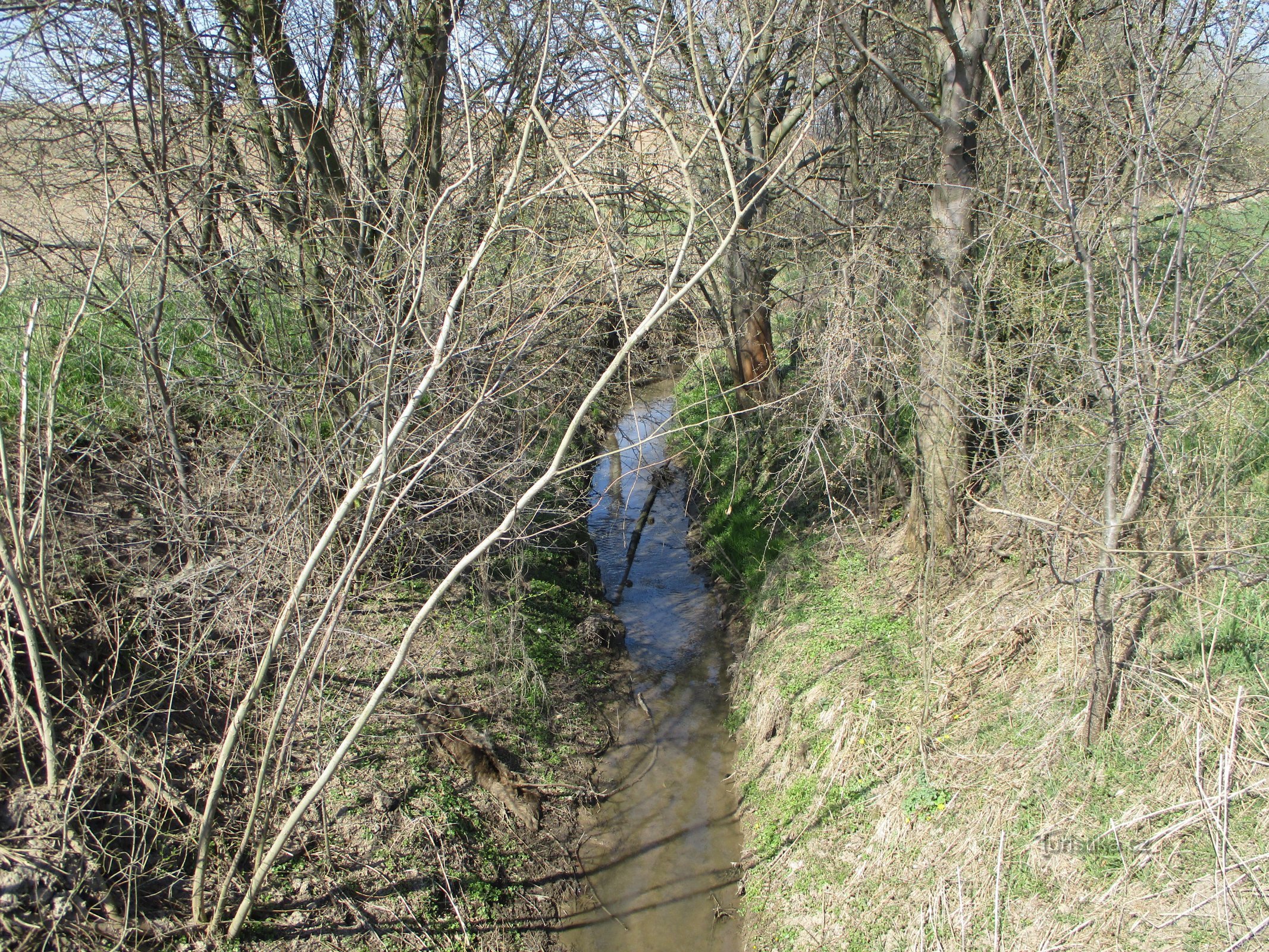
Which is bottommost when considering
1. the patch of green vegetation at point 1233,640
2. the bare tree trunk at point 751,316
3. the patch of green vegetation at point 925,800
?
the patch of green vegetation at point 925,800

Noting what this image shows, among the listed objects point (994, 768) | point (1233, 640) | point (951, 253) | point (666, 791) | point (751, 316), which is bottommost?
point (666, 791)

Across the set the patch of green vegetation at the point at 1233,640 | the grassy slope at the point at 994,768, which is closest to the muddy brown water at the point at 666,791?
the grassy slope at the point at 994,768

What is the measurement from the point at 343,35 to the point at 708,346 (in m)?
4.43

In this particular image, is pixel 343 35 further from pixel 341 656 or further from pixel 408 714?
pixel 408 714

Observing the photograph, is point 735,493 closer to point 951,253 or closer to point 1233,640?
point 951,253

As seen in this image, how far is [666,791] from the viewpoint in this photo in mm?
7488

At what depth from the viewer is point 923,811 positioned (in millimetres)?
5543

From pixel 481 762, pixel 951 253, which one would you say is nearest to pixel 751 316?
pixel 951 253

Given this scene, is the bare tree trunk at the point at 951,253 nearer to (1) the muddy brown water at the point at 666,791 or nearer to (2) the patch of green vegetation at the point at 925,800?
(2) the patch of green vegetation at the point at 925,800

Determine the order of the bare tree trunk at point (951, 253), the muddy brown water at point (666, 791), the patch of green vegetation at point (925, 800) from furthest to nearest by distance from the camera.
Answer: the bare tree trunk at point (951, 253) < the muddy brown water at point (666, 791) < the patch of green vegetation at point (925, 800)

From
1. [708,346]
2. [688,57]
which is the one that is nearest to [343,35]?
[688,57]

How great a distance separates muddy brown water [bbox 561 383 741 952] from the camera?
6.10 metres

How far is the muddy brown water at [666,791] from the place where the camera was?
20.0 feet

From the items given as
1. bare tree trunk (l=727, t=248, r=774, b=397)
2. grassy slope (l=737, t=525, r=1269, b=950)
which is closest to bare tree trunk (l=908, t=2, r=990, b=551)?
grassy slope (l=737, t=525, r=1269, b=950)
